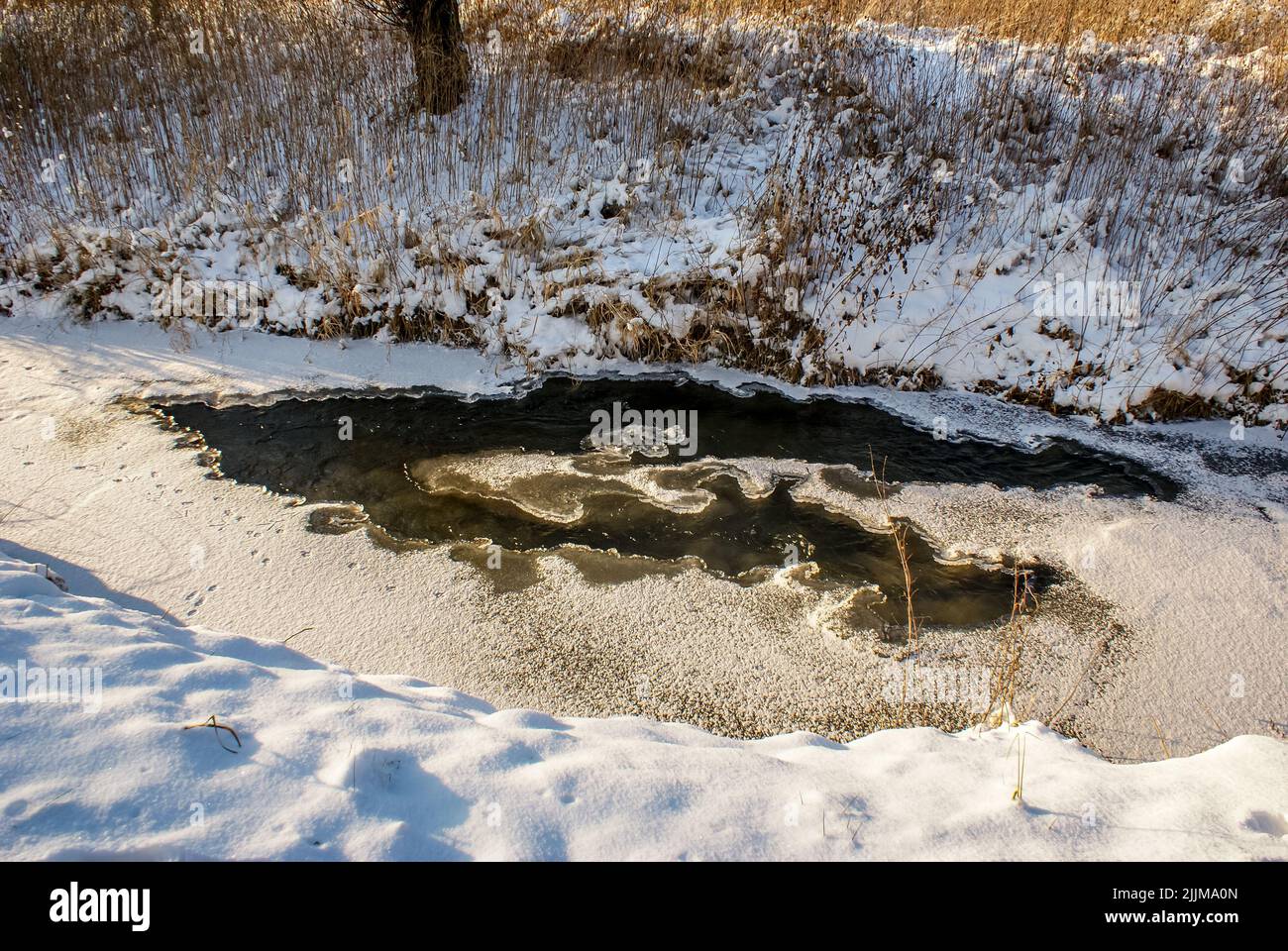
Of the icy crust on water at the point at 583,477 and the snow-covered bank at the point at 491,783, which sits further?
the icy crust on water at the point at 583,477

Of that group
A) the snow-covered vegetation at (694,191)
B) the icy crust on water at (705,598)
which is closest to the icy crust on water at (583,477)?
the icy crust on water at (705,598)

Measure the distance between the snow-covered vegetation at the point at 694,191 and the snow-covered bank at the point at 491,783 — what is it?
347 cm

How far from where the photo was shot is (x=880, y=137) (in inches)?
266

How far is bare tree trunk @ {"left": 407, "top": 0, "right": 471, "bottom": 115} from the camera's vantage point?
6.88m

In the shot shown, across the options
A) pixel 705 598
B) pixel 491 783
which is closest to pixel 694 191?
pixel 705 598

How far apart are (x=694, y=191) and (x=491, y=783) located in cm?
567

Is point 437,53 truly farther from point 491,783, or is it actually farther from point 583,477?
point 491,783

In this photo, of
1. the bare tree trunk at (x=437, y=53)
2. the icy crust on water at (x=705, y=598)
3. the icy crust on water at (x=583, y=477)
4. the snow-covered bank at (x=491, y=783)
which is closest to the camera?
the snow-covered bank at (x=491, y=783)

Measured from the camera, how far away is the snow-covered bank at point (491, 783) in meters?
1.87

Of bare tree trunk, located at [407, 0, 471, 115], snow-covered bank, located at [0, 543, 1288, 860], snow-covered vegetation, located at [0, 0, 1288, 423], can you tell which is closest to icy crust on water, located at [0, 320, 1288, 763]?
Result: snow-covered bank, located at [0, 543, 1288, 860]

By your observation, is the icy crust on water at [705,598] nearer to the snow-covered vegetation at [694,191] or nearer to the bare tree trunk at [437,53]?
the snow-covered vegetation at [694,191]

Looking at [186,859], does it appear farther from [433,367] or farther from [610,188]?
[610,188]

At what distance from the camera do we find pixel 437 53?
22.7 ft

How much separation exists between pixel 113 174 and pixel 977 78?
796 centimetres
